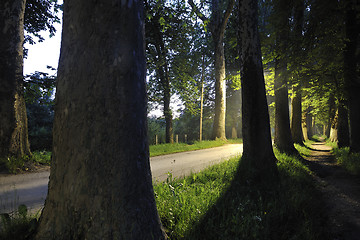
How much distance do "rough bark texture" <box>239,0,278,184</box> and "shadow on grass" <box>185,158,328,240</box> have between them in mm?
1408

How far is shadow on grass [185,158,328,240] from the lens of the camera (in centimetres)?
242

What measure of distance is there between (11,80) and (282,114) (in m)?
11.4

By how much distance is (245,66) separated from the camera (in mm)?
5695

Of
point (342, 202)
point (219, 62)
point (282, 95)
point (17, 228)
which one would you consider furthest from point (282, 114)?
point (17, 228)

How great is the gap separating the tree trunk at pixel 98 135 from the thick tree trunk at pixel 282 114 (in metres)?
Result: 9.24

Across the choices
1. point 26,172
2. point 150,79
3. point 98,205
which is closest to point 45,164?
point 26,172

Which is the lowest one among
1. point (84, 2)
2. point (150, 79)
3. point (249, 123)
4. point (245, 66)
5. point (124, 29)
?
point (249, 123)

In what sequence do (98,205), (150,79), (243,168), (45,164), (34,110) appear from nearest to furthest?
(98,205)
(243,168)
(45,164)
(150,79)
(34,110)

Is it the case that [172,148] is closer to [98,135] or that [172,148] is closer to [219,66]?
[219,66]

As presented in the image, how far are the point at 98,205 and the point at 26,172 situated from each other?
18.0 feet

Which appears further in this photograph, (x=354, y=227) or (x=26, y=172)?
(x=26, y=172)

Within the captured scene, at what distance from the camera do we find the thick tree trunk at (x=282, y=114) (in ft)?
30.7

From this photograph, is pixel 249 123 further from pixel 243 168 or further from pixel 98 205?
pixel 98 205

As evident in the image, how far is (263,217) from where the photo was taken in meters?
2.79
